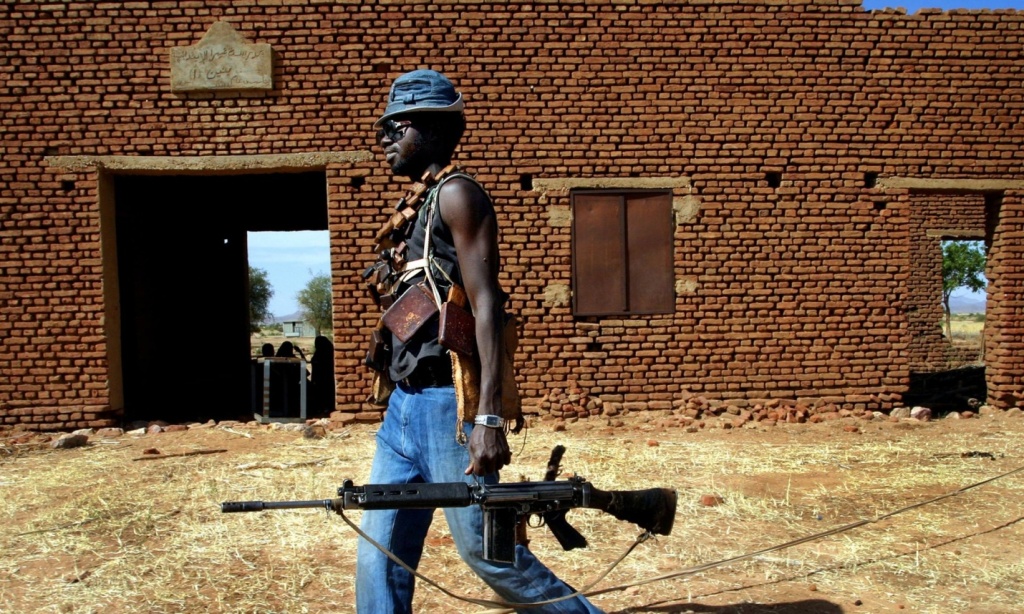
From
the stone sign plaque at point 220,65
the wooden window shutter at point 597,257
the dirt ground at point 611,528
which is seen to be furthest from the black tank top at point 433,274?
the stone sign plaque at point 220,65

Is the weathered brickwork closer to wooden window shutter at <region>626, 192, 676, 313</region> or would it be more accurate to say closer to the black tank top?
wooden window shutter at <region>626, 192, 676, 313</region>

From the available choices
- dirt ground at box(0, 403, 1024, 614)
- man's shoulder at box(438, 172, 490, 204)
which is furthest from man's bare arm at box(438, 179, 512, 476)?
dirt ground at box(0, 403, 1024, 614)

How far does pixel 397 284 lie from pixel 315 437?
5.53 m

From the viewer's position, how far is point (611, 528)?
4629mm

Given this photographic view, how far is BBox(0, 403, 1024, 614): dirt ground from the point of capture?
3627mm

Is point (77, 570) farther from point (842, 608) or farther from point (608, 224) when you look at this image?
point (608, 224)

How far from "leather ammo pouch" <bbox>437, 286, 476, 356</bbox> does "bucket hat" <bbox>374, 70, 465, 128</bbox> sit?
23.1 inches

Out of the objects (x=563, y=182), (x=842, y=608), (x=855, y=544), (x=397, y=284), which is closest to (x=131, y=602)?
(x=397, y=284)

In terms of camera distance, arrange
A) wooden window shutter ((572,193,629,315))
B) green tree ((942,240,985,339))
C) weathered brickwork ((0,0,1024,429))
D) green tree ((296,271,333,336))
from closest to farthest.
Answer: weathered brickwork ((0,0,1024,429)) < wooden window shutter ((572,193,629,315)) < green tree ((942,240,985,339)) < green tree ((296,271,333,336))

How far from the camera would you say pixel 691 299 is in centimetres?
823

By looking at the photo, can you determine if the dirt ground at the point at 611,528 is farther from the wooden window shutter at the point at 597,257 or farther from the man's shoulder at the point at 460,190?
the wooden window shutter at the point at 597,257

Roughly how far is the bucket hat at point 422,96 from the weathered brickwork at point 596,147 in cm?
555

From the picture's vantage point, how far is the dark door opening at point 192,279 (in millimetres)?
9211

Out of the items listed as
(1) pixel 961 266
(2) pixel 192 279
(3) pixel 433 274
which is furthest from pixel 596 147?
(1) pixel 961 266
